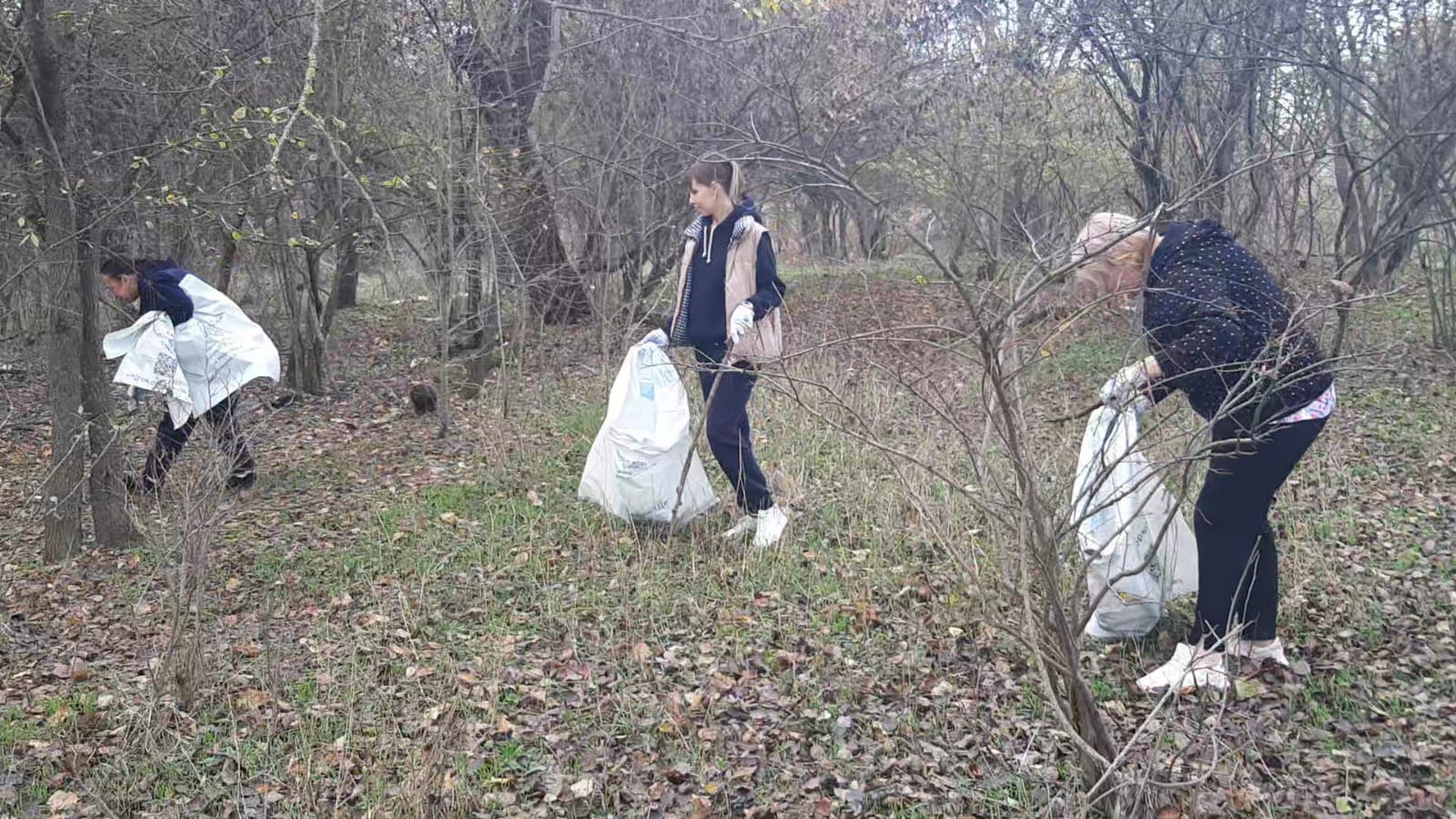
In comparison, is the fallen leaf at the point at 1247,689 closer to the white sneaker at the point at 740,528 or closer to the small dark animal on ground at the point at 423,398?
the white sneaker at the point at 740,528

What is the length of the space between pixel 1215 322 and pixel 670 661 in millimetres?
1948

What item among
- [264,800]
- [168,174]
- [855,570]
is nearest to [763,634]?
[855,570]

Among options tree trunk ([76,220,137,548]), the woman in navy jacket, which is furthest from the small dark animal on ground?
tree trunk ([76,220,137,548])

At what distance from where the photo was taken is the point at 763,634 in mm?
3814

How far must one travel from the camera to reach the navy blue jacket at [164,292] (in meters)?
5.20

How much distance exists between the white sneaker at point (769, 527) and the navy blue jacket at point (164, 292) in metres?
2.99

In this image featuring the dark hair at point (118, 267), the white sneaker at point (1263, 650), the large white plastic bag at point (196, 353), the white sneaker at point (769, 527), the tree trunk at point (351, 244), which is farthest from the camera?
the tree trunk at point (351, 244)

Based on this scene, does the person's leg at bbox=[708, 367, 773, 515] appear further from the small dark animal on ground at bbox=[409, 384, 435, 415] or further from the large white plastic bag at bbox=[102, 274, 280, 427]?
the small dark animal on ground at bbox=[409, 384, 435, 415]

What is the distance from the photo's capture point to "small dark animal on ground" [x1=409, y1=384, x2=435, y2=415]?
7656mm

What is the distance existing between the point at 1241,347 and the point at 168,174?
6.14 meters

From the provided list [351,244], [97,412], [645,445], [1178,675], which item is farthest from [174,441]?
→ [1178,675]

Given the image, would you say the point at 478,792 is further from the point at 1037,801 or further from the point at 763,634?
the point at 1037,801

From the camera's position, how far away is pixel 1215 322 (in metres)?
2.89

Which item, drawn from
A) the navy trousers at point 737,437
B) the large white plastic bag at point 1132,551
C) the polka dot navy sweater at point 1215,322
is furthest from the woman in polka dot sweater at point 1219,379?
the navy trousers at point 737,437
